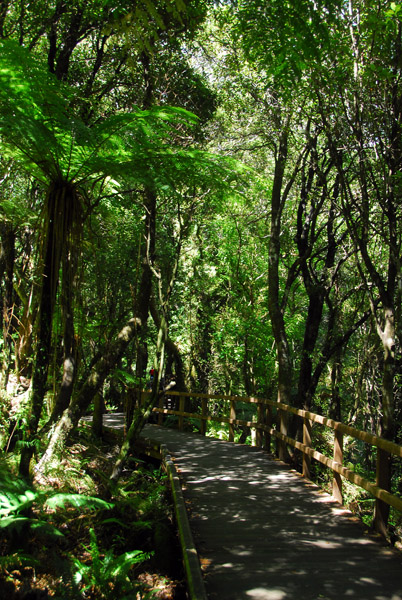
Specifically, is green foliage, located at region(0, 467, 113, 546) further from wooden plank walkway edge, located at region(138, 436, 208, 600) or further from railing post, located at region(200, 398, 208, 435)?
railing post, located at region(200, 398, 208, 435)

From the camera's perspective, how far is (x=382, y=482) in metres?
4.88

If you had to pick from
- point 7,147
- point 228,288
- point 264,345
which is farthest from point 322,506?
point 228,288

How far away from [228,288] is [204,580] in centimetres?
1499

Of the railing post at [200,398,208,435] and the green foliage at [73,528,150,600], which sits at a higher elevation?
the railing post at [200,398,208,435]

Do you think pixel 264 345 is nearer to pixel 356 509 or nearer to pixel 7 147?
pixel 356 509

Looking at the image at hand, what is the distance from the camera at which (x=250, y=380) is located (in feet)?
62.6

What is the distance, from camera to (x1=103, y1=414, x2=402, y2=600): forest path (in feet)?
12.6

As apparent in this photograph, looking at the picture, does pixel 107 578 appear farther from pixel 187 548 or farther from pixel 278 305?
pixel 278 305

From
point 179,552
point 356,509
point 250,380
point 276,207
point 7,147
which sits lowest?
point 356,509

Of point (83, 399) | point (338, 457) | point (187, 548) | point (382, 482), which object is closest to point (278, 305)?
point (83, 399)

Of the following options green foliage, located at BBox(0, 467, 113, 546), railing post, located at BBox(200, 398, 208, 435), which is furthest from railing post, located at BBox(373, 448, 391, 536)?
railing post, located at BBox(200, 398, 208, 435)

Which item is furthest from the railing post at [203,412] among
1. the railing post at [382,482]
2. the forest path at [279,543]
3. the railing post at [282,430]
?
→ the railing post at [382,482]

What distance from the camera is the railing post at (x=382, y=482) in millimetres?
4883

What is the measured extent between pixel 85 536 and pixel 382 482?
139 inches
